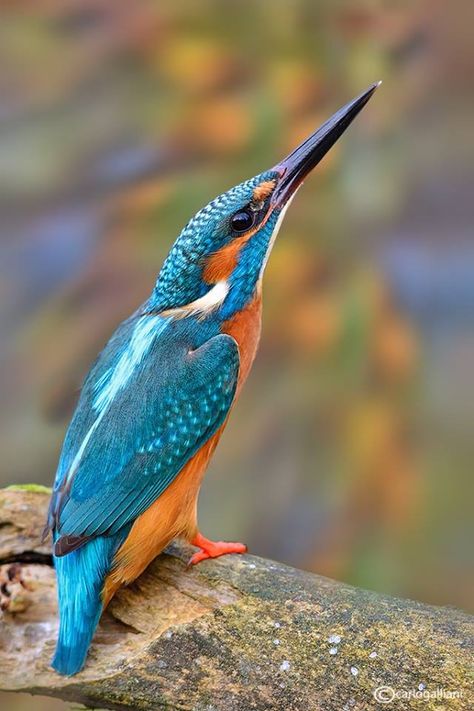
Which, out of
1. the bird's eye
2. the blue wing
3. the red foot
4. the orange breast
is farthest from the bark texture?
the bird's eye

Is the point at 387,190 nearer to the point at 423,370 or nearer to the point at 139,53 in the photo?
the point at 423,370

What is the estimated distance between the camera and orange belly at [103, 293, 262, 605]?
4.42 ft

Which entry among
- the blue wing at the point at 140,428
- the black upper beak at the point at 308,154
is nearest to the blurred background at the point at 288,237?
the black upper beak at the point at 308,154

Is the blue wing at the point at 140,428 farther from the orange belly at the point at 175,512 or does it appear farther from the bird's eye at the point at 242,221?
the bird's eye at the point at 242,221

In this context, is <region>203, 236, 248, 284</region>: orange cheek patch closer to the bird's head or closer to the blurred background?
the bird's head

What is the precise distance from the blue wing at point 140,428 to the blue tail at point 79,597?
0.03 metres

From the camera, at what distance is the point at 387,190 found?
209 centimetres

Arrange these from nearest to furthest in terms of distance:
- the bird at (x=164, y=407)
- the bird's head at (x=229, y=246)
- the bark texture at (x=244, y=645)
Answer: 1. the bark texture at (x=244, y=645)
2. the bird at (x=164, y=407)
3. the bird's head at (x=229, y=246)

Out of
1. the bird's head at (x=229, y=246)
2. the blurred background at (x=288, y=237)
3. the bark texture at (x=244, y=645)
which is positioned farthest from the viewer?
the blurred background at (x=288, y=237)

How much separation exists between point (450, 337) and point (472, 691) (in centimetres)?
105

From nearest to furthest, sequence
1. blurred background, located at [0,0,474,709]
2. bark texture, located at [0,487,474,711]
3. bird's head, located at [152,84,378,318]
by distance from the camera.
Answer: bark texture, located at [0,487,474,711]
bird's head, located at [152,84,378,318]
blurred background, located at [0,0,474,709]

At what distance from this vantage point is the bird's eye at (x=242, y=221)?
4.73ft

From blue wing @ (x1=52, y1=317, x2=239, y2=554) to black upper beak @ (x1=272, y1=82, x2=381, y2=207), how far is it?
29cm

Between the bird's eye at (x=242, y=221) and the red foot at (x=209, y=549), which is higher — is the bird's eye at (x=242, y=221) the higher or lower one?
the higher one
